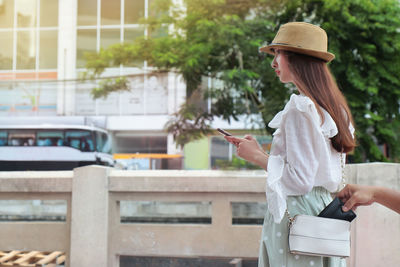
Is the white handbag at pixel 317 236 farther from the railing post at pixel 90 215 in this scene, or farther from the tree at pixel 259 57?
the tree at pixel 259 57

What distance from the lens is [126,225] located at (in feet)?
8.21

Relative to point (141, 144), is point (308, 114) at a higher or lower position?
higher

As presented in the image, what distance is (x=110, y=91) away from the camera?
6262 mm

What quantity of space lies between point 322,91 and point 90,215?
1.76 m

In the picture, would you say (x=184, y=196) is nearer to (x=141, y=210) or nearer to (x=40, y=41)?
(x=141, y=210)

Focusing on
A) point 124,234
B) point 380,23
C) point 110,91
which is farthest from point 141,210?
point 380,23

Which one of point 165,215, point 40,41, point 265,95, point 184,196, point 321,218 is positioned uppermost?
point 40,41

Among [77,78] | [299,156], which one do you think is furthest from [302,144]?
[77,78]

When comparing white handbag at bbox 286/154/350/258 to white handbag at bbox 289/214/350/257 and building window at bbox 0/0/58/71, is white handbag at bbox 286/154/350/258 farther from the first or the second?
building window at bbox 0/0/58/71

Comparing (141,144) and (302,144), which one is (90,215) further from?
(141,144)

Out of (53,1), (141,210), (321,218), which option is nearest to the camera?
(321,218)

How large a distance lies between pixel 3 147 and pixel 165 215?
3.17m

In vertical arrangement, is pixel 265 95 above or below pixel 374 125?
above

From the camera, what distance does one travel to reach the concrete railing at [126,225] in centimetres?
241
